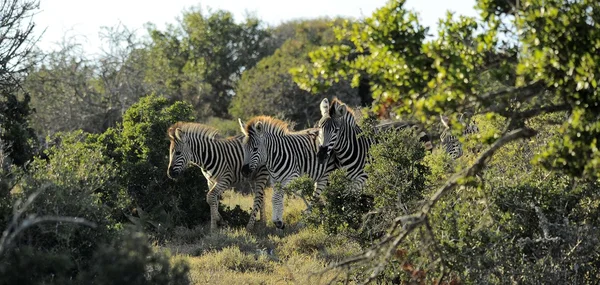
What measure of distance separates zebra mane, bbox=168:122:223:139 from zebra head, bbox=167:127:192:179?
59 mm

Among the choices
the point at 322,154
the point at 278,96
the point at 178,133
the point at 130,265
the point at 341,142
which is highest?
the point at 278,96

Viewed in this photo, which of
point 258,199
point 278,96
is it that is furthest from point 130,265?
point 278,96

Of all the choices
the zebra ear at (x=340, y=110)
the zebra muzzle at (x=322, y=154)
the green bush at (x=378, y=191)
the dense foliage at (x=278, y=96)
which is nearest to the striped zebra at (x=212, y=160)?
the zebra muzzle at (x=322, y=154)

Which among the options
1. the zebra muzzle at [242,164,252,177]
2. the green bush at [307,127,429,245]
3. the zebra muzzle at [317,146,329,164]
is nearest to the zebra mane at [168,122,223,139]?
the zebra muzzle at [242,164,252,177]

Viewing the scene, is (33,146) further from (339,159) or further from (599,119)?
(599,119)

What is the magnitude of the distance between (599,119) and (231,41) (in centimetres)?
2887

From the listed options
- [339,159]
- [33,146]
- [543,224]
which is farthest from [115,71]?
[543,224]

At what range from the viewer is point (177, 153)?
15.1 meters

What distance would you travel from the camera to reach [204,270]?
1191 centimetres

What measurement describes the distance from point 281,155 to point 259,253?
112 inches

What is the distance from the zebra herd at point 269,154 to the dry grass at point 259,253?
0.68 metres

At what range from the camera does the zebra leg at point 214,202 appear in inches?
585

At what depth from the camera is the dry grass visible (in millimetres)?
11539

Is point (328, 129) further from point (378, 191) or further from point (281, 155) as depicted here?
point (378, 191)
